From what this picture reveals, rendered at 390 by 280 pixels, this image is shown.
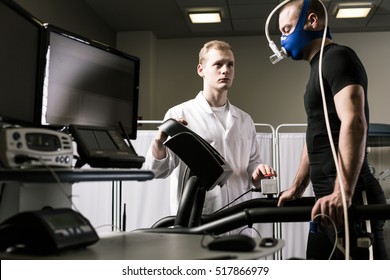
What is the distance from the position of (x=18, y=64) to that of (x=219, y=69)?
1.09m

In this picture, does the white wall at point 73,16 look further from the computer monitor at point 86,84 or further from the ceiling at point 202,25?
the computer monitor at point 86,84

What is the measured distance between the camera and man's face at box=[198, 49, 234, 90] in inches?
79.6

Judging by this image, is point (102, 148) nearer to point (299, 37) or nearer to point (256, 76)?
point (299, 37)

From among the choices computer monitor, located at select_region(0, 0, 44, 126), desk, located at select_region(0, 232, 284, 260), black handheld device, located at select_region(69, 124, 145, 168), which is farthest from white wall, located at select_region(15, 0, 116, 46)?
desk, located at select_region(0, 232, 284, 260)

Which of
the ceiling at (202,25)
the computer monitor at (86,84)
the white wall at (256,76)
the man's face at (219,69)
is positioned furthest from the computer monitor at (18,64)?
the white wall at (256,76)

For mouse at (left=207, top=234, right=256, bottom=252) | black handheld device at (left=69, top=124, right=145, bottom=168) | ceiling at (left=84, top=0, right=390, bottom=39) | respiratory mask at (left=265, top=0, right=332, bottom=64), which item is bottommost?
mouse at (left=207, top=234, right=256, bottom=252)

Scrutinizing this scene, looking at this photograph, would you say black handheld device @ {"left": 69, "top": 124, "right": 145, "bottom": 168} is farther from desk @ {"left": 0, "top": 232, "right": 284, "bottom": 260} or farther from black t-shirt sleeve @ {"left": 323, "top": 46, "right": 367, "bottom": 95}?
black t-shirt sleeve @ {"left": 323, "top": 46, "right": 367, "bottom": 95}

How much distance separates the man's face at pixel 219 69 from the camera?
6.63 feet

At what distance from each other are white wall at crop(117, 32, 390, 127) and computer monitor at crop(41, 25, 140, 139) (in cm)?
350

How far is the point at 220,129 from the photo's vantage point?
204 centimetres

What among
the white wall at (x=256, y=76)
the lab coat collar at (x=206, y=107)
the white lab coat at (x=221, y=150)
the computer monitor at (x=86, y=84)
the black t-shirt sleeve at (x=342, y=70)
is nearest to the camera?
the computer monitor at (x=86, y=84)

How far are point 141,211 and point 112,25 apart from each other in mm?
2569

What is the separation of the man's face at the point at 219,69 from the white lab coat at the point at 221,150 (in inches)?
4.3

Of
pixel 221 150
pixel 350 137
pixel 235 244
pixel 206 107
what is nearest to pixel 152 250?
pixel 235 244
